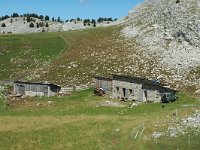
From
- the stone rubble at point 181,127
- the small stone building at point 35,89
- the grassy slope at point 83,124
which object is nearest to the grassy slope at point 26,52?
the small stone building at point 35,89

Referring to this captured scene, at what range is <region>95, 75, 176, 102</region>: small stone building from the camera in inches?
2948

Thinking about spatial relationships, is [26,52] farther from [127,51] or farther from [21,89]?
[21,89]

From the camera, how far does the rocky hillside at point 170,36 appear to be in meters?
87.5

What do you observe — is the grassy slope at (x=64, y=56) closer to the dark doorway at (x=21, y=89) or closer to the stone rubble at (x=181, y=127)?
the dark doorway at (x=21, y=89)

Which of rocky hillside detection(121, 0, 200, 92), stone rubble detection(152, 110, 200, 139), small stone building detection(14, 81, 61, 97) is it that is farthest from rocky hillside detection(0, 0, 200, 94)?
stone rubble detection(152, 110, 200, 139)

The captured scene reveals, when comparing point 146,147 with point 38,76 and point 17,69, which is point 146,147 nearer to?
point 38,76

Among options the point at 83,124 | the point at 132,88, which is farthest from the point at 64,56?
the point at 83,124

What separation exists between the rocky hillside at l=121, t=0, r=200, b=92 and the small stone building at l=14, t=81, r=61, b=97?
1984 centimetres

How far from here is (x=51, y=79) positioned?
95.6 meters

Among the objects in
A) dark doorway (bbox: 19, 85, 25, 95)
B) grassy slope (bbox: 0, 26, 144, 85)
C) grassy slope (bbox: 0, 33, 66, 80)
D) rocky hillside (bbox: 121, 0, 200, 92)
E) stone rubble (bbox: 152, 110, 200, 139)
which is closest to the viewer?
stone rubble (bbox: 152, 110, 200, 139)

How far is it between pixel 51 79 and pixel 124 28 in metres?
38.7

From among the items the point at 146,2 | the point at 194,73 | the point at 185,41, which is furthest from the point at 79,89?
the point at 146,2

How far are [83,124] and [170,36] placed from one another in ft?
181

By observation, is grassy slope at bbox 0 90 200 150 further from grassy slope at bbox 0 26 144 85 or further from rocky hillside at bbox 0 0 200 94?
grassy slope at bbox 0 26 144 85
